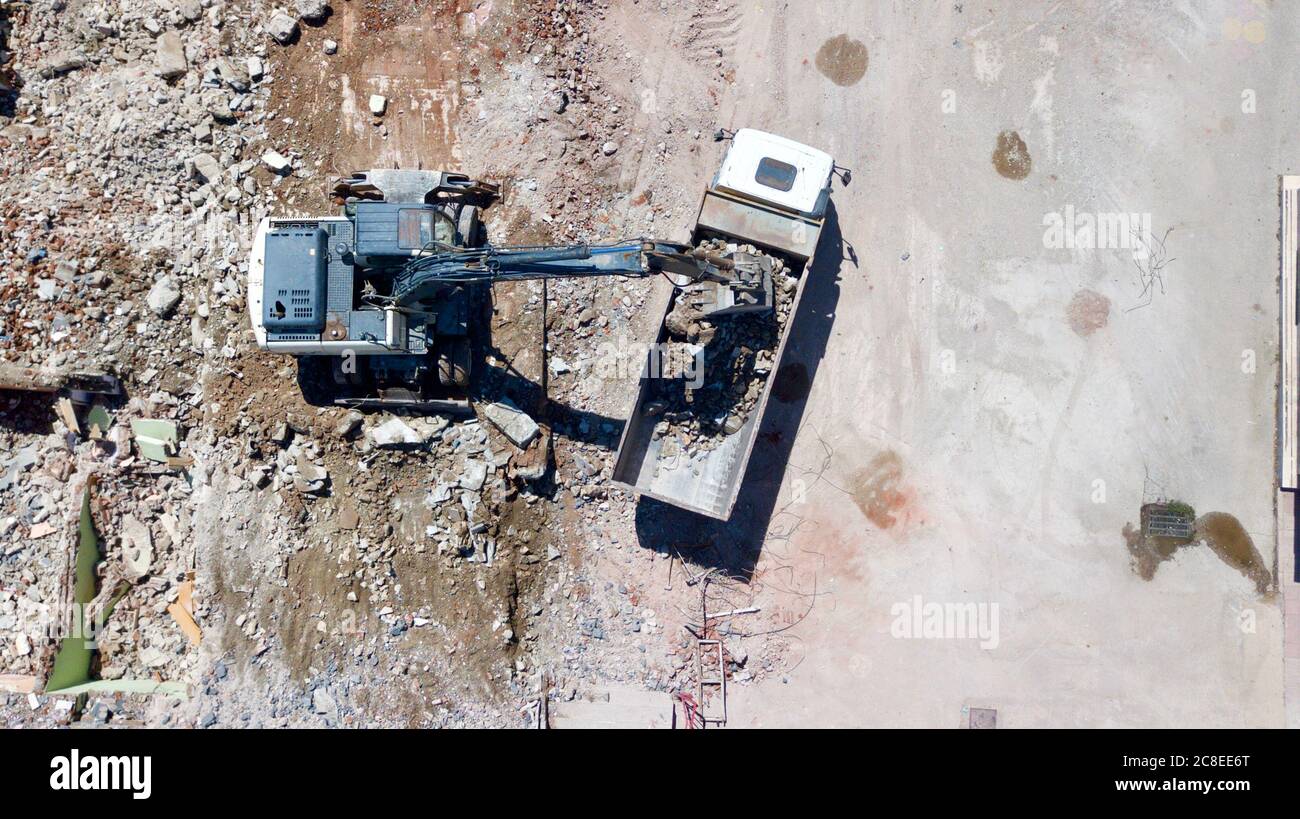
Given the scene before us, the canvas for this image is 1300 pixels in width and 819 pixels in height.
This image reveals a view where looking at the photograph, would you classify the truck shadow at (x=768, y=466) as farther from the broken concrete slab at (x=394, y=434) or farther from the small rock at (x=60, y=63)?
the small rock at (x=60, y=63)

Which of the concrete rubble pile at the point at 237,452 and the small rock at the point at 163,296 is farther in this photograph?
the small rock at the point at 163,296

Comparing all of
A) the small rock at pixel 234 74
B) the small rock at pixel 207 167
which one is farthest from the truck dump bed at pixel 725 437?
the small rock at pixel 234 74

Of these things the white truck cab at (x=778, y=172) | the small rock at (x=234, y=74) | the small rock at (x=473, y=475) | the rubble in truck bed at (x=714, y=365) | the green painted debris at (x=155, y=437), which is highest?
the small rock at (x=234, y=74)

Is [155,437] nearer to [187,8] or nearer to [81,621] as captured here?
[81,621]

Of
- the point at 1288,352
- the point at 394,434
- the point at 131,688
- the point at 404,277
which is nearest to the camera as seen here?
the point at 404,277

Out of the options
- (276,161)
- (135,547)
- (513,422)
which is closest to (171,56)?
(276,161)

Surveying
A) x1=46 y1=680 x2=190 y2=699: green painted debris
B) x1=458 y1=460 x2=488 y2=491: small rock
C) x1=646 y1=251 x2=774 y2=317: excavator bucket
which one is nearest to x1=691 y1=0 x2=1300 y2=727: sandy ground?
x1=646 y1=251 x2=774 y2=317: excavator bucket
